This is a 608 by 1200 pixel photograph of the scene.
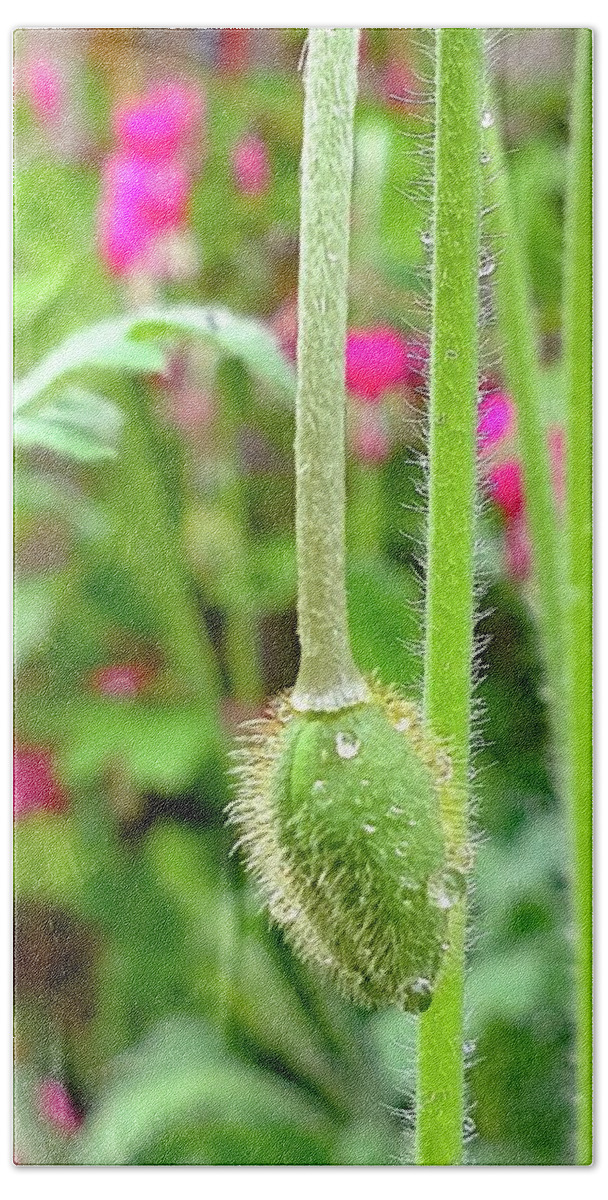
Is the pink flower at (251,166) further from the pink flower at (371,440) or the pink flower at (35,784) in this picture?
the pink flower at (35,784)

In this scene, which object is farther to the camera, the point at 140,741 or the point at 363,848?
the point at 140,741

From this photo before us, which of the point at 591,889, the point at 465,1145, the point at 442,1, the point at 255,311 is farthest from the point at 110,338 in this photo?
the point at 465,1145

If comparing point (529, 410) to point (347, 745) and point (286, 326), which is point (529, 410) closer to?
point (286, 326)

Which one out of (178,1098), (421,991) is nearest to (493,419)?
(421,991)

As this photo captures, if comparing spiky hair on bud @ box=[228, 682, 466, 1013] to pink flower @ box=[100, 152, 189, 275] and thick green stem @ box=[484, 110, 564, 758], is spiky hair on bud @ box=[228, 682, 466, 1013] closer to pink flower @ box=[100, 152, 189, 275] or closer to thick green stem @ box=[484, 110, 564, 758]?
thick green stem @ box=[484, 110, 564, 758]

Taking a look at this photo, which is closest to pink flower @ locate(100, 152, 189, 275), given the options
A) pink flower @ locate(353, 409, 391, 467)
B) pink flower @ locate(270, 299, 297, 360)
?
pink flower @ locate(270, 299, 297, 360)

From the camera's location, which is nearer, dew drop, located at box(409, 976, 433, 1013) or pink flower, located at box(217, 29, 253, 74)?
dew drop, located at box(409, 976, 433, 1013)

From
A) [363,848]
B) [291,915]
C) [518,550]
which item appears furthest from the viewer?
[518,550]
